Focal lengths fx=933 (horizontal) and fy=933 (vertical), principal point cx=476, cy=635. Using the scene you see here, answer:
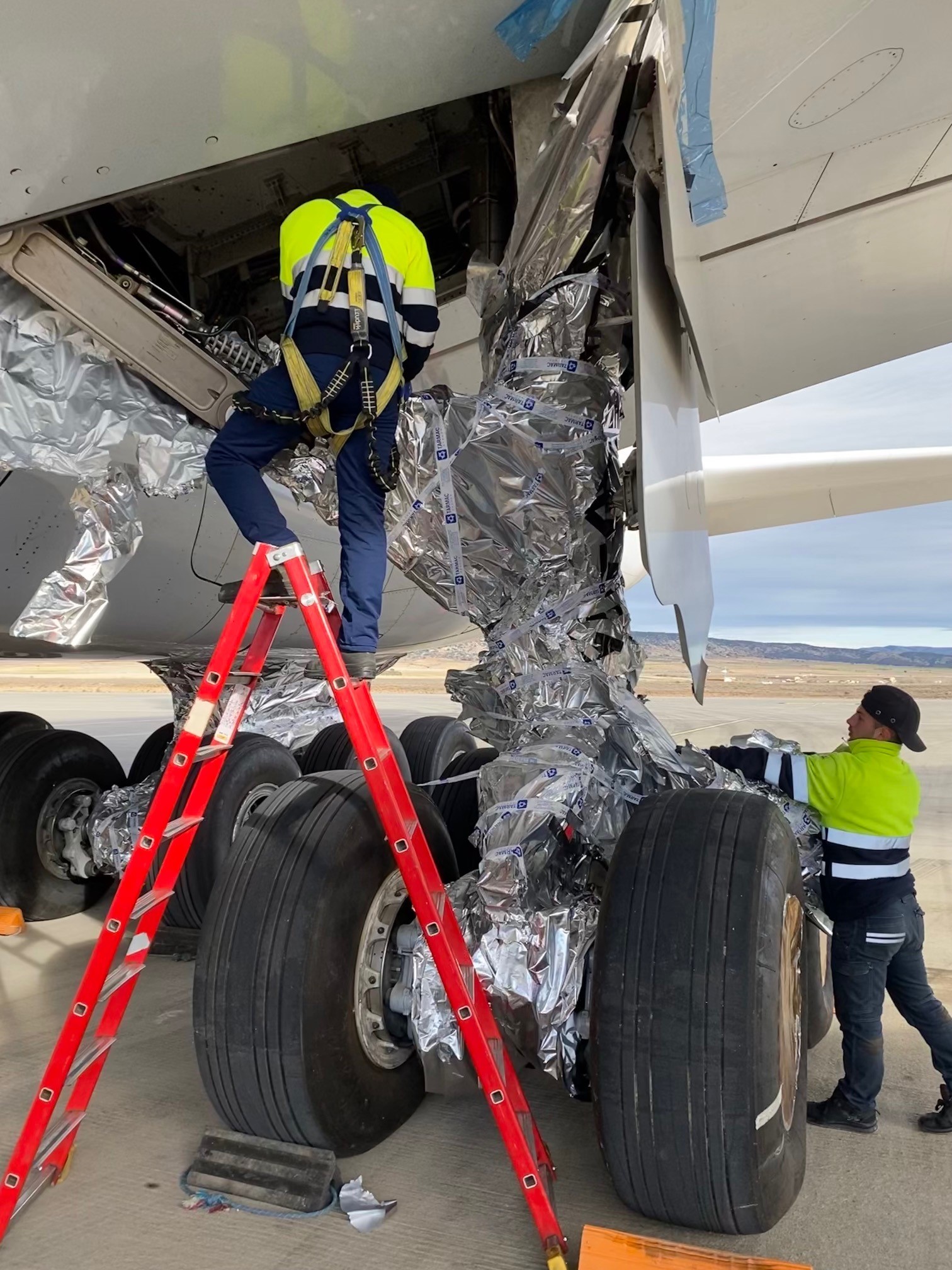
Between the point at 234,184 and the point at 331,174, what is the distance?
0.35 m

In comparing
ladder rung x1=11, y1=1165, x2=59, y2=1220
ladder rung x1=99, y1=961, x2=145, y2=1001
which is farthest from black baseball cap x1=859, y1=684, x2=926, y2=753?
ladder rung x1=11, y1=1165, x2=59, y2=1220

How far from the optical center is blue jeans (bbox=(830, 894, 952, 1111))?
2615mm

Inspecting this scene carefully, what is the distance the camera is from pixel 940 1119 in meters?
2.59

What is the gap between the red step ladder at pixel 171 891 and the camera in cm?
197

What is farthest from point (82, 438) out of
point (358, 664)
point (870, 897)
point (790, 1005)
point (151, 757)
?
point (151, 757)

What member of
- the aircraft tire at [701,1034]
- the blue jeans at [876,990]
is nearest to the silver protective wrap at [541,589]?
the aircraft tire at [701,1034]

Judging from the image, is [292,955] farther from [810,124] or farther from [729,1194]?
[810,124]

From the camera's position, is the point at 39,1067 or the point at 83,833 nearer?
the point at 39,1067

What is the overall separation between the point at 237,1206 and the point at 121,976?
1.93 feet

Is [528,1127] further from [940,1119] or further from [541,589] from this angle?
[541,589]

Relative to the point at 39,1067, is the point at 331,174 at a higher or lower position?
higher

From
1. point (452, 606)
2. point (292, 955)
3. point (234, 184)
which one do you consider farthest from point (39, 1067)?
point (234, 184)

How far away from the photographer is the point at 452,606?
3141mm

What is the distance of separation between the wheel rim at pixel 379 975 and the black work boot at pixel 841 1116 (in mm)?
1177
